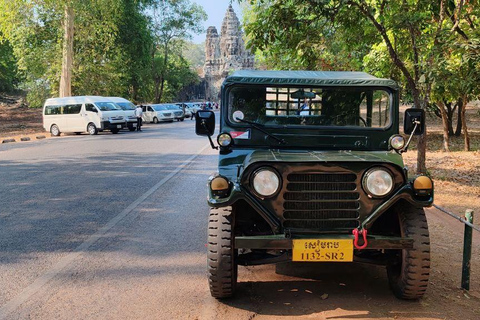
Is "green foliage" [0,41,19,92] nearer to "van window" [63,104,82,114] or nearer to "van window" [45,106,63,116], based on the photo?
"van window" [45,106,63,116]

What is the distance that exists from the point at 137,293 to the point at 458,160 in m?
14.1

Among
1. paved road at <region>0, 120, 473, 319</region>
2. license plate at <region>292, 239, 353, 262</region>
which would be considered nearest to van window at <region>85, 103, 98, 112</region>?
paved road at <region>0, 120, 473, 319</region>

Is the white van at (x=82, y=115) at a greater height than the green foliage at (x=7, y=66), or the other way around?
the green foliage at (x=7, y=66)

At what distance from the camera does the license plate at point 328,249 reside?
4.13 m

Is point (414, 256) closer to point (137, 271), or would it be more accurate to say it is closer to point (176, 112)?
point (137, 271)

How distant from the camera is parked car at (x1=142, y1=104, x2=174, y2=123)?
136 ft

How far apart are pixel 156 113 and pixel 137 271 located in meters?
37.1

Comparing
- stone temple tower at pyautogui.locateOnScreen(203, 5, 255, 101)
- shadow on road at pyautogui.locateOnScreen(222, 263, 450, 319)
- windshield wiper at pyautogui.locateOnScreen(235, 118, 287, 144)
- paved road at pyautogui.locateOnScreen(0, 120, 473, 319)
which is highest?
stone temple tower at pyautogui.locateOnScreen(203, 5, 255, 101)

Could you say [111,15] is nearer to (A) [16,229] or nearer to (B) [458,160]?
(B) [458,160]

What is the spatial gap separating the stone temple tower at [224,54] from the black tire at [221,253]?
250ft

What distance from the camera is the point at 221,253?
14.0 ft

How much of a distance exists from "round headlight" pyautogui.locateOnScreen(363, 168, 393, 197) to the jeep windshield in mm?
1285

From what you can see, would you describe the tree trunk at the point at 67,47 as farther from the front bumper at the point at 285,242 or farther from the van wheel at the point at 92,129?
the front bumper at the point at 285,242

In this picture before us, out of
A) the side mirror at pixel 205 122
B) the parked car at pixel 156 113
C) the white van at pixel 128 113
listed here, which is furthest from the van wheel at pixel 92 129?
the side mirror at pixel 205 122
